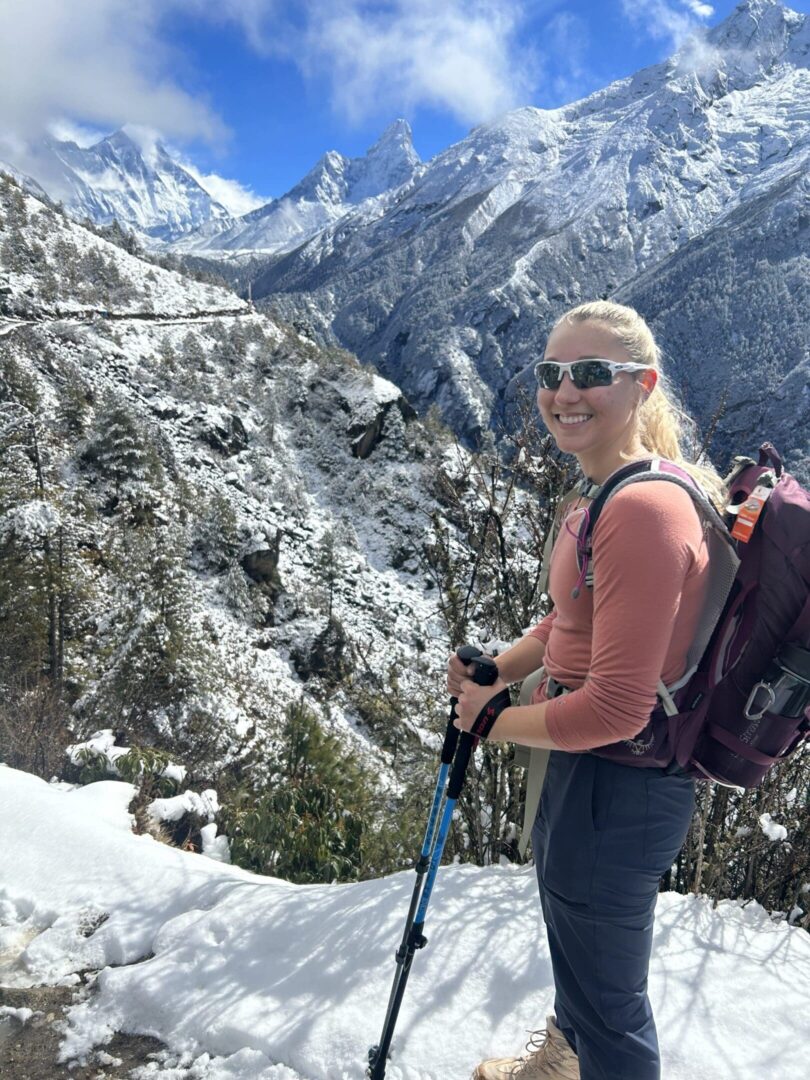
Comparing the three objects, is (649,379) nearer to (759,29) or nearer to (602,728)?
(602,728)

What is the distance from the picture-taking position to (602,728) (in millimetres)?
1283

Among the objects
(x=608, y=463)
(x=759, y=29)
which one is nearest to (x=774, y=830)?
(x=608, y=463)

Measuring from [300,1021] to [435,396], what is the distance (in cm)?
10830

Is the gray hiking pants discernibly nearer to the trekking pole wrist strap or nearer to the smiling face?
the trekking pole wrist strap

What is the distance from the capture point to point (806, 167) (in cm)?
10788

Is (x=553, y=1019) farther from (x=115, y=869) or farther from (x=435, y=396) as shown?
(x=435, y=396)

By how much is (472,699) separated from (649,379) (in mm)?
936

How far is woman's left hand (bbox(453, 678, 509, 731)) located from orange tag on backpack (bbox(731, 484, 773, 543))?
68 cm

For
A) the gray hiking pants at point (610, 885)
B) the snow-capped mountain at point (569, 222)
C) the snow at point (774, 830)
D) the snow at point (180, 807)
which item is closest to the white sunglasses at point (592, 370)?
the gray hiking pants at point (610, 885)

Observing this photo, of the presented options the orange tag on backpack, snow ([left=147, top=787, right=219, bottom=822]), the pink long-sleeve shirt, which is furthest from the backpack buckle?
snow ([left=147, top=787, right=219, bottom=822])

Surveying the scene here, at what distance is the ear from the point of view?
149cm

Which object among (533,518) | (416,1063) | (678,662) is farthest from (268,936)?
(533,518)

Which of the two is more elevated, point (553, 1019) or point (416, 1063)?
point (553, 1019)

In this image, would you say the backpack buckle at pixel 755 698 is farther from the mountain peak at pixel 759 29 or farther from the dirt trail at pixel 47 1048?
the mountain peak at pixel 759 29
